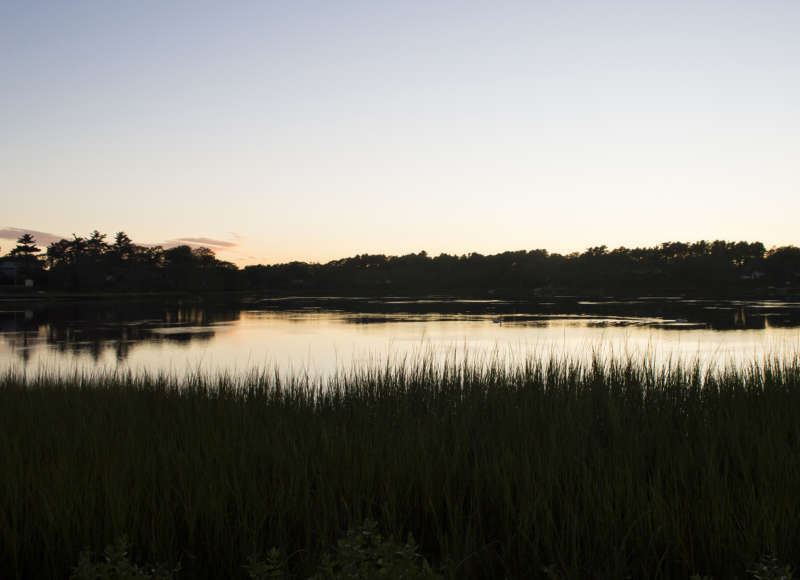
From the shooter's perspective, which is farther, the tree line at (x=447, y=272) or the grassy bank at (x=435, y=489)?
the tree line at (x=447, y=272)

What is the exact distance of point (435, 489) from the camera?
439 centimetres

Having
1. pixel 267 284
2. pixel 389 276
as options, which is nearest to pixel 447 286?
pixel 389 276

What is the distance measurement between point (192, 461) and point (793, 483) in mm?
4428

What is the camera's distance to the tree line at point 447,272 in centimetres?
7800

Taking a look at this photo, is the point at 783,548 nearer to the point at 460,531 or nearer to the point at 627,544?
the point at 627,544

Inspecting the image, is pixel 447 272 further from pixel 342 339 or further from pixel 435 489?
pixel 435 489

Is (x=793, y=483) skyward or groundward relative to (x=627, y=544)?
skyward

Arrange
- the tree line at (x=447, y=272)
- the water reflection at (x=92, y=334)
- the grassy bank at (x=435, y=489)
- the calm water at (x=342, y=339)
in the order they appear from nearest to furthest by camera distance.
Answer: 1. the grassy bank at (x=435, y=489)
2. the calm water at (x=342, y=339)
3. the water reflection at (x=92, y=334)
4. the tree line at (x=447, y=272)

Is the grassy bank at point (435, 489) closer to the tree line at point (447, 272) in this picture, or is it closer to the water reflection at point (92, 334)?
the water reflection at point (92, 334)

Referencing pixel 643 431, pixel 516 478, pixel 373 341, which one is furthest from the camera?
pixel 373 341

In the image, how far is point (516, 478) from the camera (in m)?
4.36

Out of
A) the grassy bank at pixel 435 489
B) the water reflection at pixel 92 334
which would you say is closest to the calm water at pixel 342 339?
the water reflection at pixel 92 334

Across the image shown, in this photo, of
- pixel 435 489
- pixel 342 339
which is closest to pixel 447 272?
pixel 342 339

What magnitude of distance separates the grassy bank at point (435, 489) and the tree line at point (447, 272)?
7073 centimetres
